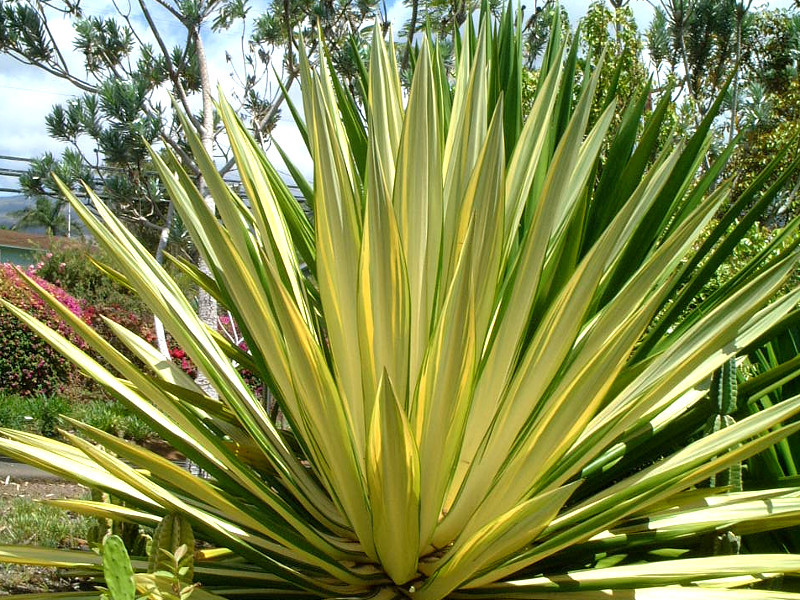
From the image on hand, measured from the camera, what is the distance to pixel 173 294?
1.62 meters

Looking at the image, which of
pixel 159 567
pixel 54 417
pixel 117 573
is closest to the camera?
pixel 117 573

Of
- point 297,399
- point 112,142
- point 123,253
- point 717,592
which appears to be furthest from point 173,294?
point 112,142

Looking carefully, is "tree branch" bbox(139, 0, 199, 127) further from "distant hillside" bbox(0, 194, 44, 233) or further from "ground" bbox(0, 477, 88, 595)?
"distant hillside" bbox(0, 194, 44, 233)

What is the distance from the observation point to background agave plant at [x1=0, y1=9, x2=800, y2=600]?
47.6 inches

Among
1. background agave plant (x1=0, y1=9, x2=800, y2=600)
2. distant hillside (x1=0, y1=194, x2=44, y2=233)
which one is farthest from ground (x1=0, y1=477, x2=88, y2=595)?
distant hillside (x1=0, y1=194, x2=44, y2=233)

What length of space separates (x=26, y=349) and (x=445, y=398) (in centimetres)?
1050

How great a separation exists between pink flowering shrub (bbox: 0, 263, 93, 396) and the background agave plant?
9.39m

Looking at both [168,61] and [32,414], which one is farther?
[32,414]

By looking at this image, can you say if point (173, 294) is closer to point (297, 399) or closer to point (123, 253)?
point (123, 253)

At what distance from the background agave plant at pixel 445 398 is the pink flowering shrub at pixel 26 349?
939 centimetres

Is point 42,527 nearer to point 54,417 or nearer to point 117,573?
point 117,573

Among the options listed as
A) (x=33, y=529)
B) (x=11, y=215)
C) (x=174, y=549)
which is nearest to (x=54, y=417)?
(x=33, y=529)

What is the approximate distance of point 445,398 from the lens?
1234mm

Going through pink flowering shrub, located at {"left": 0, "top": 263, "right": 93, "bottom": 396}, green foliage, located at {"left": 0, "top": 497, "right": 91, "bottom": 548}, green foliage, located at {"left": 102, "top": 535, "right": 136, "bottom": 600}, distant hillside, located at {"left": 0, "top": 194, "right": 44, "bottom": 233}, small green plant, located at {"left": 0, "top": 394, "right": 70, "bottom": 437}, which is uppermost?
distant hillside, located at {"left": 0, "top": 194, "right": 44, "bottom": 233}
